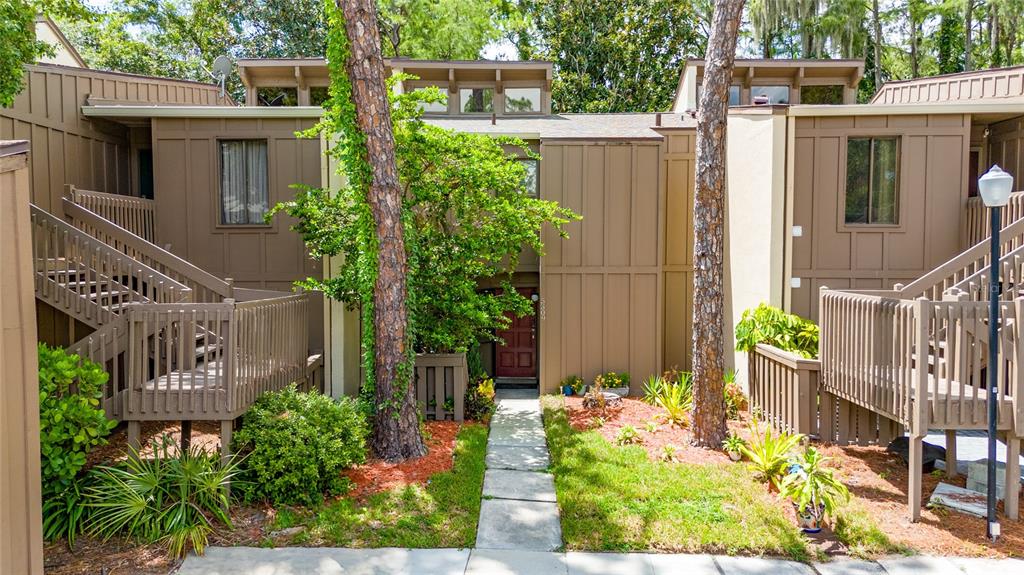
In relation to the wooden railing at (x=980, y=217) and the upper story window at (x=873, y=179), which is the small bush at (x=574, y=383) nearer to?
the upper story window at (x=873, y=179)

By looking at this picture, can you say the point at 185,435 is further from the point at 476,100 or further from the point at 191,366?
the point at 476,100

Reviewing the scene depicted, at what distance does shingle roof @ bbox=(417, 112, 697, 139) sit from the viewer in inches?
434

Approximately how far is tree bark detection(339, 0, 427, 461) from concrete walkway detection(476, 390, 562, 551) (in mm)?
1137

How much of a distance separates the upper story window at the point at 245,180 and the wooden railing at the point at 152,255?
1.98 meters

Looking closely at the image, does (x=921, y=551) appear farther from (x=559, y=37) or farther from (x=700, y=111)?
(x=559, y=37)

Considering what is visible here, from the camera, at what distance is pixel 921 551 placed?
17.8 feet

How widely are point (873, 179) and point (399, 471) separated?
8939 millimetres

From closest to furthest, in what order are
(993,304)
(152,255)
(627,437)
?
(993,304) → (627,437) → (152,255)

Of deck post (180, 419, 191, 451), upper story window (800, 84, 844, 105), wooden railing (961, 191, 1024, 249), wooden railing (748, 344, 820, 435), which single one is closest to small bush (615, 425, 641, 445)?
wooden railing (748, 344, 820, 435)

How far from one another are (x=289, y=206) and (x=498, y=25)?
19.3m

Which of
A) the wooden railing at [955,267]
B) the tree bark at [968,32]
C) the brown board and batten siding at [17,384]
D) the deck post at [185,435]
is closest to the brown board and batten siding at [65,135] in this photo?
the deck post at [185,435]

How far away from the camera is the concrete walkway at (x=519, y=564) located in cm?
509

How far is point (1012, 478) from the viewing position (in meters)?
5.95

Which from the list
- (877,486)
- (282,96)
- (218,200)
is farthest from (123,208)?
(282,96)
